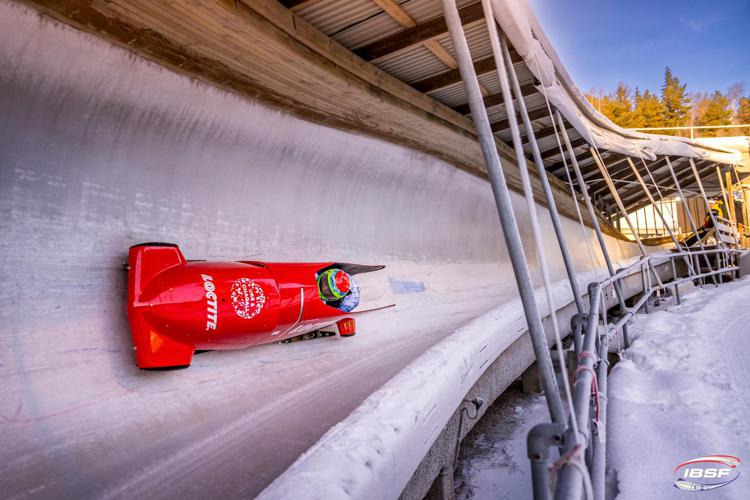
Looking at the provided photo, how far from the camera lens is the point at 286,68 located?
103 inches

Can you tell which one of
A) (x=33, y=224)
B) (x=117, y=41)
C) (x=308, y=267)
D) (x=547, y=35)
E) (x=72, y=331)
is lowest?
(x=72, y=331)

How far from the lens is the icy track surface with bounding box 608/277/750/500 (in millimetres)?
1709

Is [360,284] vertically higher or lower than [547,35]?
lower

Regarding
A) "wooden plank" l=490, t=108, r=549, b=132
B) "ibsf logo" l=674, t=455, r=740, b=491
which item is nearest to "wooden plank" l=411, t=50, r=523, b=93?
"wooden plank" l=490, t=108, r=549, b=132

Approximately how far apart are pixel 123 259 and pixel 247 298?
→ 573 millimetres

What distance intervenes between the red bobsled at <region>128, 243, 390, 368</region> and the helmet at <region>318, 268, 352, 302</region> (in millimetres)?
283

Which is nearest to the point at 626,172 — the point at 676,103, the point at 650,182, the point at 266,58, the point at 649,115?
the point at 650,182

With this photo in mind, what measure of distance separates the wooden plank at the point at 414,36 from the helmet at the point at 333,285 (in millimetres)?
1509

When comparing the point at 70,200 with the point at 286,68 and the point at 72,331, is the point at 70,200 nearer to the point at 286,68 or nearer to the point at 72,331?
the point at 72,331

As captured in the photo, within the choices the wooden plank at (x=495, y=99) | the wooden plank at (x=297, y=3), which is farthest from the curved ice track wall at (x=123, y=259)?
the wooden plank at (x=495, y=99)

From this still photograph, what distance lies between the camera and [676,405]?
2.22 m

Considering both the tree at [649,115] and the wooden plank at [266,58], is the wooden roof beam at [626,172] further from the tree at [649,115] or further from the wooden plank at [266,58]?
the tree at [649,115]

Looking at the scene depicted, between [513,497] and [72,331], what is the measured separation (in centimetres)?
223

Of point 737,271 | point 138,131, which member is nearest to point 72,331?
point 138,131
